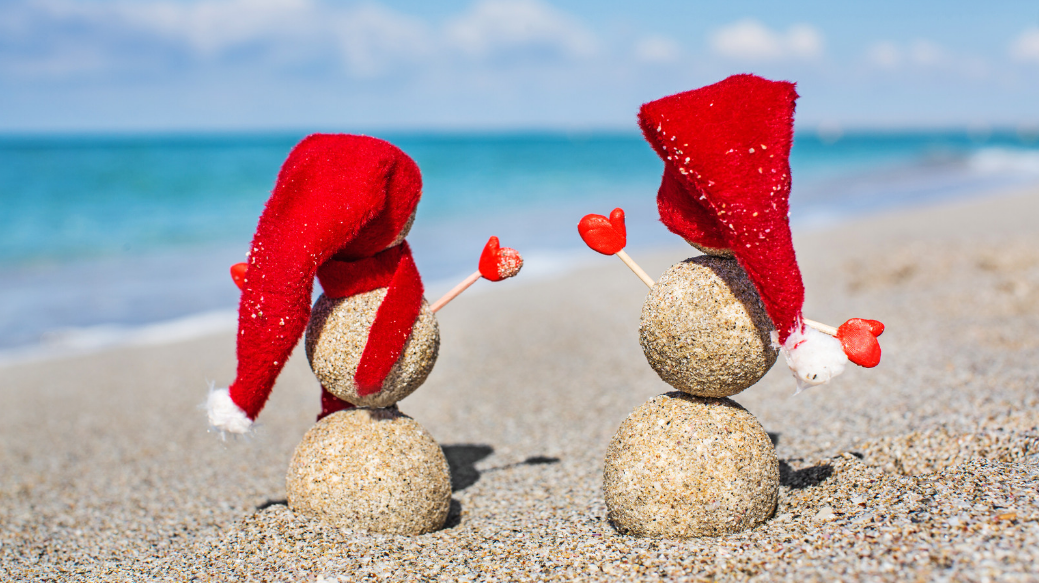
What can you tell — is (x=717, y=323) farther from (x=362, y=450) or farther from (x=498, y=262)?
(x=362, y=450)

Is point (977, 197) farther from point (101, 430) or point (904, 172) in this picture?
point (101, 430)

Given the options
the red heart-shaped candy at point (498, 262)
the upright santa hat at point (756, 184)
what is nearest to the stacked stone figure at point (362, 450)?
the red heart-shaped candy at point (498, 262)

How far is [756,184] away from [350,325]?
1.58 meters

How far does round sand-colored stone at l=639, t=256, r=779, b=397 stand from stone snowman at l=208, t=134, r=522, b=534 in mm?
667

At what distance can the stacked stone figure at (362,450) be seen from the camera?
2.87 meters

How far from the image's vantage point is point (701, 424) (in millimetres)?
2668

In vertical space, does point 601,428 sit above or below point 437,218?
above

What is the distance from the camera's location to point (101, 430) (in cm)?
532

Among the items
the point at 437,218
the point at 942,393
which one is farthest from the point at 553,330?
the point at 437,218

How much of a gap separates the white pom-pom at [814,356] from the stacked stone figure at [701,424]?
0.50ft

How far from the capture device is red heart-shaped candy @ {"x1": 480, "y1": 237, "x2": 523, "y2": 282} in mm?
2932

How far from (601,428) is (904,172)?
92.9 ft

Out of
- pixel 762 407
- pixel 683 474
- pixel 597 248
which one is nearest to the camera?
pixel 683 474

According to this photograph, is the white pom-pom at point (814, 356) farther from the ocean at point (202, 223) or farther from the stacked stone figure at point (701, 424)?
the ocean at point (202, 223)
